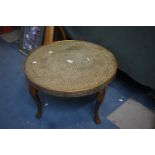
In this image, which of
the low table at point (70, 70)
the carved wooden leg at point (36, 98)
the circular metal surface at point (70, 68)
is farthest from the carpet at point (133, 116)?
the carved wooden leg at point (36, 98)

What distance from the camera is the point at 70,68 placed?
1497 mm

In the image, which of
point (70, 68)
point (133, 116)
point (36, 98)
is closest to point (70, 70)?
point (70, 68)

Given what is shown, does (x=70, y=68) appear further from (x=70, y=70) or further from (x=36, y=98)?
(x=36, y=98)

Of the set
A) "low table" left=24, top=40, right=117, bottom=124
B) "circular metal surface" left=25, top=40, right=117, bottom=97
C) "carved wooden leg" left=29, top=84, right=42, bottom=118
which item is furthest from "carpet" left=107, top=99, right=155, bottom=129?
"carved wooden leg" left=29, top=84, right=42, bottom=118

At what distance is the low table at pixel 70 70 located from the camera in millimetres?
1342

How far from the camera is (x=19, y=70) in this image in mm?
2227

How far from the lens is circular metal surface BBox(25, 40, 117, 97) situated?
134 cm

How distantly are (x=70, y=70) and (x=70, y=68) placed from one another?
0.9 inches

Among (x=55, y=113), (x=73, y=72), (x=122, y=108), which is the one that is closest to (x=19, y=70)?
(x=55, y=113)

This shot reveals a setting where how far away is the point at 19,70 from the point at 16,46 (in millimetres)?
524

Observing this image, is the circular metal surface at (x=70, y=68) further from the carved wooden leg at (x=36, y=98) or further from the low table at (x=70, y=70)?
the carved wooden leg at (x=36, y=98)
